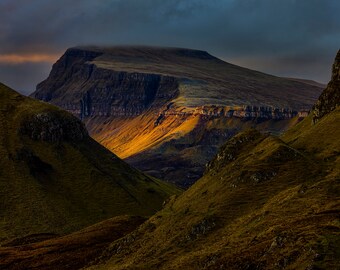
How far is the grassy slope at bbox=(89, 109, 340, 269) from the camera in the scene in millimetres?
91750

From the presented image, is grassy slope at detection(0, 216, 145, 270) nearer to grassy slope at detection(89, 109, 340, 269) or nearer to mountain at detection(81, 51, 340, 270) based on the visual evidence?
mountain at detection(81, 51, 340, 270)

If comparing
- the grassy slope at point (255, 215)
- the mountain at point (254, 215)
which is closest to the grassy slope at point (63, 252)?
the mountain at point (254, 215)

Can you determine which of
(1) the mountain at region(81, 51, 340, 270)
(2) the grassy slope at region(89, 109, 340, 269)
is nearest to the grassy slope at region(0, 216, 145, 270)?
(1) the mountain at region(81, 51, 340, 270)

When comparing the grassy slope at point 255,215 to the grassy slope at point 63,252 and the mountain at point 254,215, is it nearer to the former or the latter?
the mountain at point 254,215

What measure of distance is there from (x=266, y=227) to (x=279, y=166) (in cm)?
3555

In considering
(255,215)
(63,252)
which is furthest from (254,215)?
(63,252)

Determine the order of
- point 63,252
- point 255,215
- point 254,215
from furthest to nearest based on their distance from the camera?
point 63,252 < point 254,215 < point 255,215

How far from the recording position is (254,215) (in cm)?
12344

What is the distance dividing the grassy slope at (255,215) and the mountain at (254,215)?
18 centimetres

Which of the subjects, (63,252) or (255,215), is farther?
(63,252)

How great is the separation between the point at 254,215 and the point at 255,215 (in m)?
0.59

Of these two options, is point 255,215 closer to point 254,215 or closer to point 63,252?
point 254,215

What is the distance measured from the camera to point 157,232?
484 feet

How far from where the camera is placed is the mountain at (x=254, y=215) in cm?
9174
